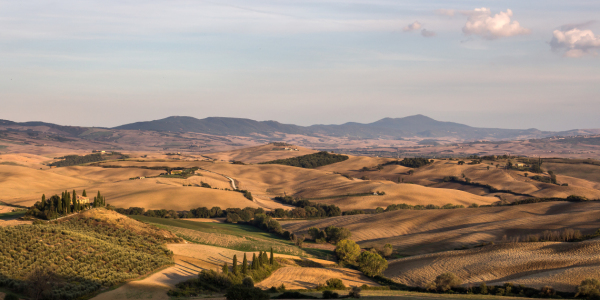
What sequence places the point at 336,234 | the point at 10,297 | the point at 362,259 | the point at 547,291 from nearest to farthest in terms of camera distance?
1. the point at 10,297
2. the point at 547,291
3. the point at 362,259
4. the point at 336,234

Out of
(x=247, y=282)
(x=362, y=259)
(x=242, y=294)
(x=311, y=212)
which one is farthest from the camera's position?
(x=311, y=212)

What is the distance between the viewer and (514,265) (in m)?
45.5

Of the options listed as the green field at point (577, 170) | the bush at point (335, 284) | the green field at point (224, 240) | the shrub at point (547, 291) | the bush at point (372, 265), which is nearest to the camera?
the shrub at point (547, 291)

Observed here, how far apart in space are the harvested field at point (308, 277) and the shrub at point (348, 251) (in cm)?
340

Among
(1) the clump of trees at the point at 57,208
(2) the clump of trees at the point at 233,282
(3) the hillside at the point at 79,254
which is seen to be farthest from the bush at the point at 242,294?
(1) the clump of trees at the point at 57,208

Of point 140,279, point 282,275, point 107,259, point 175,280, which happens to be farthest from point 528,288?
point 107,259

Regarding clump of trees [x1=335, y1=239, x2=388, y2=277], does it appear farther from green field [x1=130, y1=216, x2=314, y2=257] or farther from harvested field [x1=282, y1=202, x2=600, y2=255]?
harvested field [x1=282, y1=202, x2=600, y2=255]

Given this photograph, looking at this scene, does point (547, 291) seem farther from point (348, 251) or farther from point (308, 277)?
point (348, 251)

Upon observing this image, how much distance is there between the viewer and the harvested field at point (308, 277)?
41.9 meters

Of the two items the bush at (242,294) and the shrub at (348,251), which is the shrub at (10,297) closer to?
the bush at (242,294)

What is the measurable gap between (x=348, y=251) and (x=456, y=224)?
27.9 m

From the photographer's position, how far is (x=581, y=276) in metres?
39.0

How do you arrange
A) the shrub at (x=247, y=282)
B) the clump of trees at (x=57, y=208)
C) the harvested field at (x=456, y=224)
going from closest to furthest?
the shrub at (x=247, y=282), the clump of trees at (x=57, y=208), the harvested field at (x=456, y=224)

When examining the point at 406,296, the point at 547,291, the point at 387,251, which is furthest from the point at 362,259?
the point at 547,291
